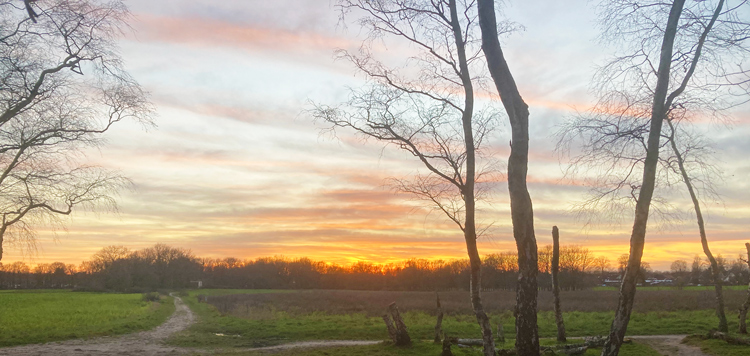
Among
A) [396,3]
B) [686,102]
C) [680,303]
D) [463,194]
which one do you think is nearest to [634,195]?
[686,102]

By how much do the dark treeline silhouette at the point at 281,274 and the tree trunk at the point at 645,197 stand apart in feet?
172

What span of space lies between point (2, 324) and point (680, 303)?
46.3 m

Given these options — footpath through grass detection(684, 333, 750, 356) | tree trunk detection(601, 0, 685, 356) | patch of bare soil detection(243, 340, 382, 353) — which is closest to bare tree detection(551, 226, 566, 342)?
footpath through grass detection(684, 333, 750, 356)

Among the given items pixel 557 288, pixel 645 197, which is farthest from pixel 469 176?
pixel 557 288

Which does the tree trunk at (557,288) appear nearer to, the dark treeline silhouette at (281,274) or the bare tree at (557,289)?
the bare tree at (557,289)

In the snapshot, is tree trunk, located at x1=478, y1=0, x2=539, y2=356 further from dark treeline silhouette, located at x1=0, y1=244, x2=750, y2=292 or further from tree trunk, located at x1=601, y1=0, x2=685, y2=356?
dark treeline silhouette, located at x1=0, y1=244, x2=750, y2=292

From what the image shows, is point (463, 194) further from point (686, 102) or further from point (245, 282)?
point (245, 282)

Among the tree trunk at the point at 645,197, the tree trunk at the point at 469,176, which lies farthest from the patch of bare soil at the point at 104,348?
the tree trunk at the point at 645,197

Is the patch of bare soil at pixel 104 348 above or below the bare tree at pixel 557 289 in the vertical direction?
below

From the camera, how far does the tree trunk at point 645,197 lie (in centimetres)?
927

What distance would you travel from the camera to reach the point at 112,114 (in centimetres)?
1284

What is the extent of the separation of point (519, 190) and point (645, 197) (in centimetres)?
279

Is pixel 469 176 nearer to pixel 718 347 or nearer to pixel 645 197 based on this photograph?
pixel 645 197

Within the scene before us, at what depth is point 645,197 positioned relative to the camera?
31.7 feet
